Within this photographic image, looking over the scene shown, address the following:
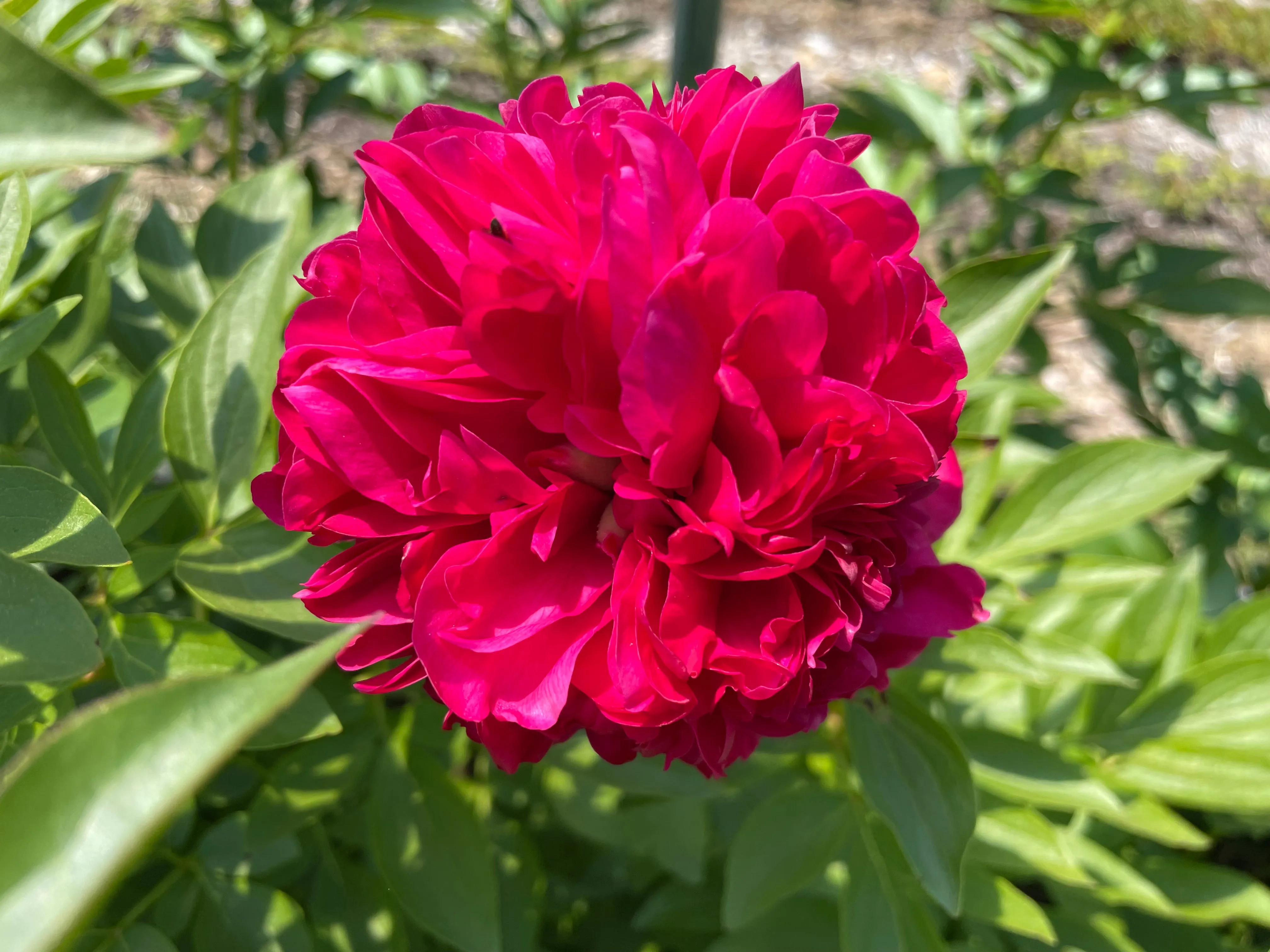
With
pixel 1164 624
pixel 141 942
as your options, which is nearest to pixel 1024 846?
pixel 1164 624

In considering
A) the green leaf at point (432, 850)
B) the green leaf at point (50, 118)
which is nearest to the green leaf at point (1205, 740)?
the green leaf at point (432, 850)

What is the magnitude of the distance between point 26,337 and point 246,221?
0.32 meters

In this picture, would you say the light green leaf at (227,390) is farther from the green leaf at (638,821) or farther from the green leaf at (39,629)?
the green leaf at (638,821)

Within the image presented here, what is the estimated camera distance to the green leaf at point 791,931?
0.95 m

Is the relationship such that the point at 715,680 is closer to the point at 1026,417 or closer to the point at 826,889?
the point at 826,889

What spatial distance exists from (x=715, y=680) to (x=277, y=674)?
1.05 ft

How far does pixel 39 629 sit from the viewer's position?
16.8 inches

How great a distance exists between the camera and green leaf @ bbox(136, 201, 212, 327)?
2.90 feet

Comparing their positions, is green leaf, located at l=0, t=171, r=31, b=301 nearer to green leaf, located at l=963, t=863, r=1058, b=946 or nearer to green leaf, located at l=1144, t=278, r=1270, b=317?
green leaf, located at l=963, t=863, r=1058, b=946

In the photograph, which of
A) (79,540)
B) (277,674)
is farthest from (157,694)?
(79,540)

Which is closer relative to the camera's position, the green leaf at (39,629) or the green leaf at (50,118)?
the green leaf at (50,118)

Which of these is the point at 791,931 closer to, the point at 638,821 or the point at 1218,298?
the point at 638,821

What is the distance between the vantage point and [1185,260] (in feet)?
4.57

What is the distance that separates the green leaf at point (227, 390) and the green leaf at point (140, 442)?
0.12ft
